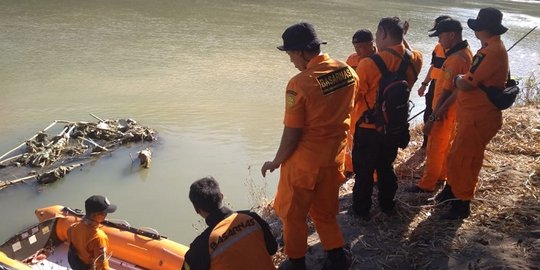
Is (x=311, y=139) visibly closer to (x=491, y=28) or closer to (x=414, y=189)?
(x=491, y=28)

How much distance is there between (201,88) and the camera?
10180 millimetres

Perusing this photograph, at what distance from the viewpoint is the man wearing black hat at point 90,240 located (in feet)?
10.5

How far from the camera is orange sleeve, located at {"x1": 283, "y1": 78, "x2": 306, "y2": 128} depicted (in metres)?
2.46

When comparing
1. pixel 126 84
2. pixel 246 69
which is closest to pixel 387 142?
pixel 126 84

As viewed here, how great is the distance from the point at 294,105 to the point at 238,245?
784 mm

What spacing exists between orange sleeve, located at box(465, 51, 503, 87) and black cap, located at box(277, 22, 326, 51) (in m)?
1.19

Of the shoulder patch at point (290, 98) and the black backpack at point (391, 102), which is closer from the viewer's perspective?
the shoulder patch at point (290, 98)

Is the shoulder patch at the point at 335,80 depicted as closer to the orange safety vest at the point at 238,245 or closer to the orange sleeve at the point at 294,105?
the orange sleeve at the point at 294,105

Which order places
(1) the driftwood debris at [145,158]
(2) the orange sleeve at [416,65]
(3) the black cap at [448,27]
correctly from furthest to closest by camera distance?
1. (1) the driftwood debris at [145,158]
2. (3) the black cap at [448,27]
3. (2) the orange sleeve at [416,65]

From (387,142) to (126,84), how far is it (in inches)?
315

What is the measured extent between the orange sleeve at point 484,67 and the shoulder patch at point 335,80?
953mm

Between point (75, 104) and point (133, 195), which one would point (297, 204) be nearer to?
point (133, 195)

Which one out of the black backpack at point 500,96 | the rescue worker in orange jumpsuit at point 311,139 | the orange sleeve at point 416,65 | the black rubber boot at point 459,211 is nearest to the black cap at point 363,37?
the orange sleeve at point 416,65

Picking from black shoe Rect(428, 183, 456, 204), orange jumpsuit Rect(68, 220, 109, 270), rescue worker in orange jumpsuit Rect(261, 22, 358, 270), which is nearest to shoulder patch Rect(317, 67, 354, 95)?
rescue worker in orange jumpsuit Rect(261, 22, 358, 270)
